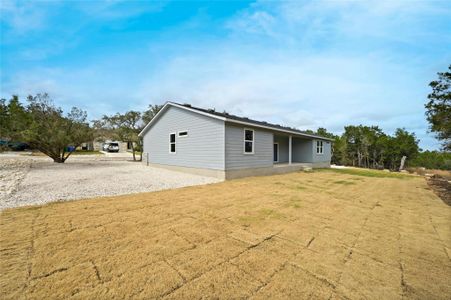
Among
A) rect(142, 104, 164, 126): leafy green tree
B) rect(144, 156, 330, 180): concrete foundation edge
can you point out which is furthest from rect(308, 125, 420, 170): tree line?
rect(142, 104, 164, 126): leafy green tree

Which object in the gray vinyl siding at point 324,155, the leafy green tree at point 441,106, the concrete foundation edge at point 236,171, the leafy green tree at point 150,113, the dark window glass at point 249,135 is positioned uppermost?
the leafy green tree at point 150,113

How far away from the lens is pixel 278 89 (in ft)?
57.7

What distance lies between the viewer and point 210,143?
10.1 meters

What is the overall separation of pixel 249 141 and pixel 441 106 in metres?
8.34

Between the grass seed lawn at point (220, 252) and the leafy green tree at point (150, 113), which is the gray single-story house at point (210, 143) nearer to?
the grass seed lawn at point (220, 252)

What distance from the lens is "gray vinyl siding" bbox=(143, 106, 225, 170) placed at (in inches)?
386

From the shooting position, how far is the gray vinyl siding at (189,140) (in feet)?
32.2

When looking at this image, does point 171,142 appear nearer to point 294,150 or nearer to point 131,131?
point 294,150

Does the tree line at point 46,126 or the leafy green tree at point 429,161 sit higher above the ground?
the tree line at point 46,126

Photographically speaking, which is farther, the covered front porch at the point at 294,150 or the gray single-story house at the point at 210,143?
the covered front porch at the point at 294,150

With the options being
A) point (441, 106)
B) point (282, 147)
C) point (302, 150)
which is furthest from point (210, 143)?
point (302, 150)

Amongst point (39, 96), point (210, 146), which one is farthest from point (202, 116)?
point (39, 96)

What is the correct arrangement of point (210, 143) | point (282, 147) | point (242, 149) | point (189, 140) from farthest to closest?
point (282, 147) < point (189, 140) < point (242, 149) < point (210, 143)

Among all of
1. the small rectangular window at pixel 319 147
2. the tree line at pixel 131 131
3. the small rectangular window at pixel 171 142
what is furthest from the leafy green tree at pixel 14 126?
the small rectangular window at pixel 319 147
